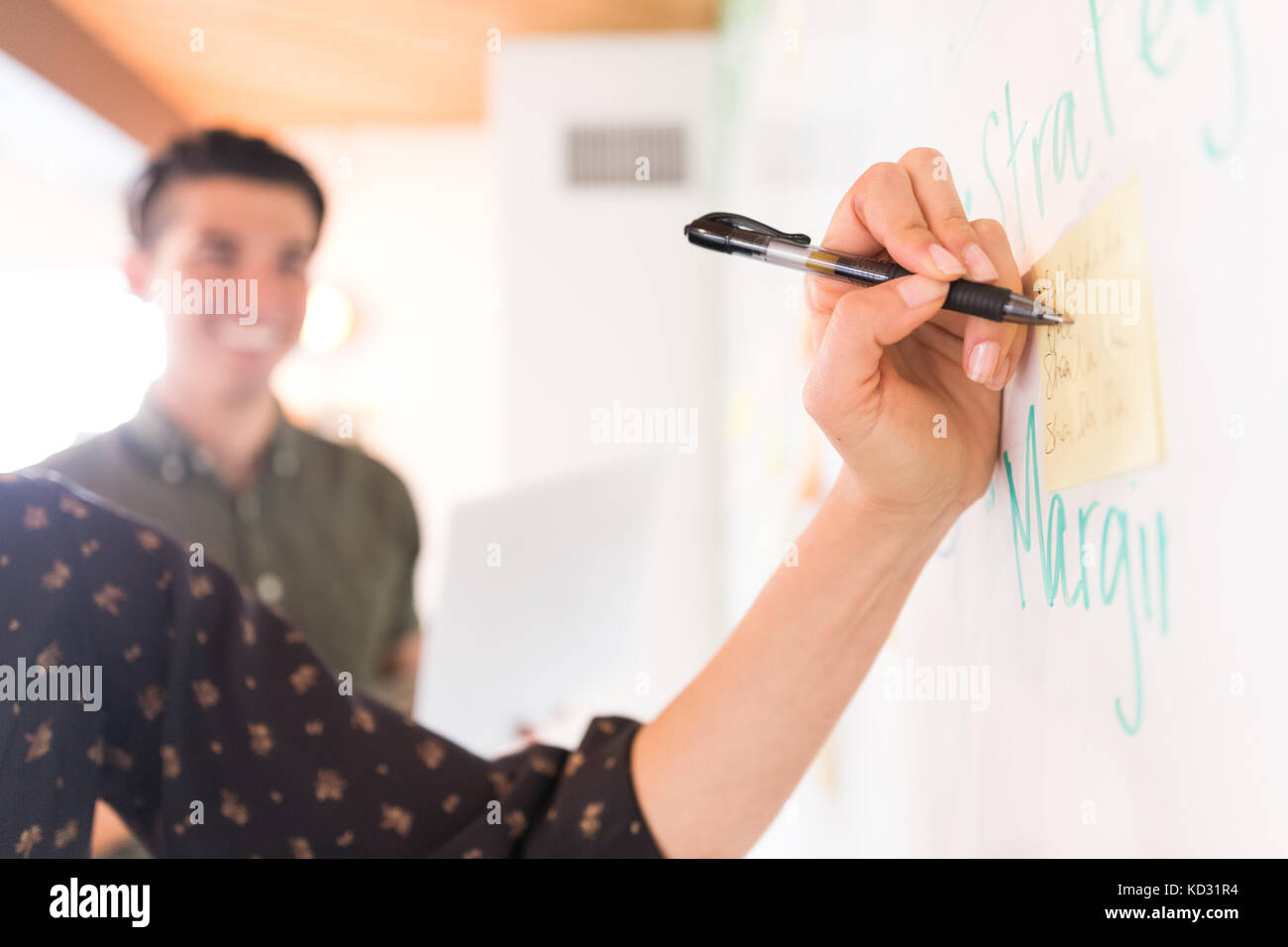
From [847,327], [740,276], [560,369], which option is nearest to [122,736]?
[847,327]

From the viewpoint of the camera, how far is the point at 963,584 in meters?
0.46

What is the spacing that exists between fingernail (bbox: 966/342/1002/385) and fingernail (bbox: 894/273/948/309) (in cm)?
3

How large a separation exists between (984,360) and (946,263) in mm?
42

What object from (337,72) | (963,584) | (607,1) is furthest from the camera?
(337,72)

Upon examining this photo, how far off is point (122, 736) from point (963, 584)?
0.44 meters

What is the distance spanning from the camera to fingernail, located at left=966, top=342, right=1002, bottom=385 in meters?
0.33

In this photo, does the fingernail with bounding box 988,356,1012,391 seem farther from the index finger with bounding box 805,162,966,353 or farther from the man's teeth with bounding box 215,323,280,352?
the man's teeth with bounding box 215,323,280,352

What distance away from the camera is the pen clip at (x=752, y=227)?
14.6 inches

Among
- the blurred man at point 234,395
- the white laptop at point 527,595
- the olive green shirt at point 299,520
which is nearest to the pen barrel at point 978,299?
the white laptop at point 527,595

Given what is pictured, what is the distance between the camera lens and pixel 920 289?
318mm

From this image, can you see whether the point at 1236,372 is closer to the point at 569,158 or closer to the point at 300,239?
the point at 300,239
